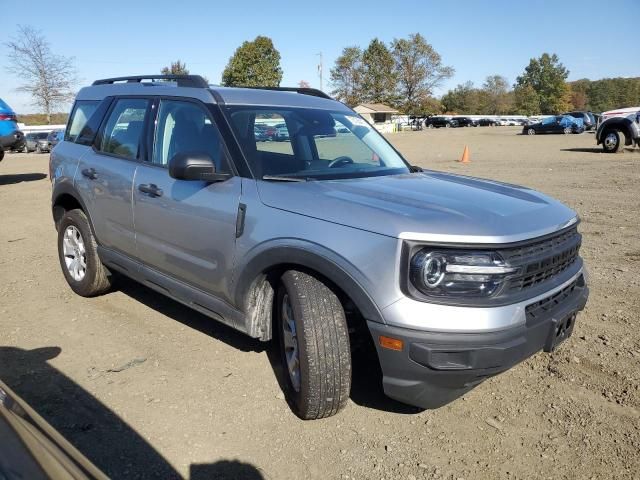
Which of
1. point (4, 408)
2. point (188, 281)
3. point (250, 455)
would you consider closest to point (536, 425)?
point (250, 455)

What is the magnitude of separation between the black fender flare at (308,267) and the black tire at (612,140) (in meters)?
20.0

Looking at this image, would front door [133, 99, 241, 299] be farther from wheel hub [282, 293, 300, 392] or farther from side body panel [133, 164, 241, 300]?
wheel hub [282, 293, 300, 392]

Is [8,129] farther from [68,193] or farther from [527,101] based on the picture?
[527,101]

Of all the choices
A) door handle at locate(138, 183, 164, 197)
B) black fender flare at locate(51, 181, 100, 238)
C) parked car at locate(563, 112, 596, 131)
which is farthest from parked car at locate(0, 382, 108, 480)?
parked car at locate(563, 112, 596, 131)

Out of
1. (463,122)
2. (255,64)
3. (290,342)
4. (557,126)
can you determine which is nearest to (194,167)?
(290,342)

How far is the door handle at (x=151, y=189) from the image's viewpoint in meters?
3.76

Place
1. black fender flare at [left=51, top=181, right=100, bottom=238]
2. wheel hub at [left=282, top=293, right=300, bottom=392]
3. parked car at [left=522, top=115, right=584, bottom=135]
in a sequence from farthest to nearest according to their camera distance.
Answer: parked car at [left=522, top=115, right=584, bottom=135]
black fender flare at [left=51, top=181, right=100, bottom=238]
wheel hub at [left=282, top=293, right=300, bottom=392]

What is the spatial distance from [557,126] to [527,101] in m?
70.0

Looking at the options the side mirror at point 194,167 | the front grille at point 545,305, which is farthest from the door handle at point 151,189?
the front grille at point 545,305

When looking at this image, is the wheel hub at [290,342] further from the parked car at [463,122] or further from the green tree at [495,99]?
the green tree at [495,99]

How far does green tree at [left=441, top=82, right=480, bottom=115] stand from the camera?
113 m

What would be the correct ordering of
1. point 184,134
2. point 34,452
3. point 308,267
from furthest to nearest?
point 184,134 → point 308,267 → point 34,452

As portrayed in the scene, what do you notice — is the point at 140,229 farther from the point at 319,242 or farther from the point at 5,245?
the point at 5,245

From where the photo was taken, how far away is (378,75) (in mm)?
96188
